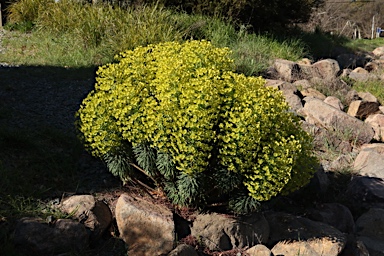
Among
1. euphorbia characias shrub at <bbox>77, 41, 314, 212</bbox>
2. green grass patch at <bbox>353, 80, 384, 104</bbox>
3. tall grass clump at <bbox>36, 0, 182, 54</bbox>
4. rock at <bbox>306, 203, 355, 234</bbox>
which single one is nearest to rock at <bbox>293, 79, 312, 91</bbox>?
green grass patch at <bbox>353, 80, 384, 104</bbox>

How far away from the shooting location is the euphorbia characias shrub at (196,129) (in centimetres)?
344

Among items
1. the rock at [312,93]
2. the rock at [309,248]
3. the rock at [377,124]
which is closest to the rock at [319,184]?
the rock at [309,248]

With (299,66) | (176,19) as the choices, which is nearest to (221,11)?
(176,19)

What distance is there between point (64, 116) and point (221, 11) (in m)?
5.70

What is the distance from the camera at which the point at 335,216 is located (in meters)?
4.76

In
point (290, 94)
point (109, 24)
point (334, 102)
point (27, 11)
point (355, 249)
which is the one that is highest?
point (109, 24)

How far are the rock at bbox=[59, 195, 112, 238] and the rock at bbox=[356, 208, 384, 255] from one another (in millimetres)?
2345

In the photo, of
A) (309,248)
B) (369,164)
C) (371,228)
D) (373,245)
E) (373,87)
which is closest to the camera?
(309,248)

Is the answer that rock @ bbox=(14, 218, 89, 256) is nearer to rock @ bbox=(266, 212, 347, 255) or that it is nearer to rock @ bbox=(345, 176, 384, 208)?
rock @ bbox=(266, 212, 347, 255)

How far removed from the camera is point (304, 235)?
13.5 feet

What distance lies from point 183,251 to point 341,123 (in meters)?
3.90

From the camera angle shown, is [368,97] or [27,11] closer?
[368,97]

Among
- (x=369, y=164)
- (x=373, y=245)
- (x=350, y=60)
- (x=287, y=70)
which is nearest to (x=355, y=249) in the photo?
(x=373, y=245)

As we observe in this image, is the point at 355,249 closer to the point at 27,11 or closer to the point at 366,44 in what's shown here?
the point at 27,11
